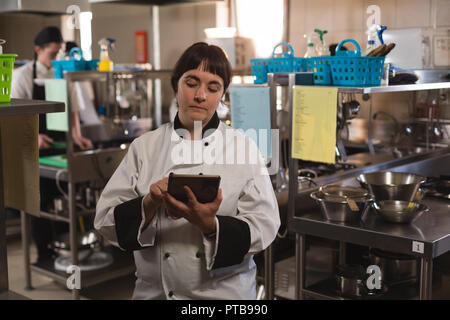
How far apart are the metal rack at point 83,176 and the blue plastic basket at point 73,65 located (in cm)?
12

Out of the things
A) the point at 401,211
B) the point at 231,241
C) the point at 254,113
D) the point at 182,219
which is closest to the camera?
the point at 231,241

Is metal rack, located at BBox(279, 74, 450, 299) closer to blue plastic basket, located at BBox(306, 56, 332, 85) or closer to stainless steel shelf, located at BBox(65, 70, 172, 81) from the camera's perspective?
blue plastic basket, located at BBox(306, 56, 332, 85)

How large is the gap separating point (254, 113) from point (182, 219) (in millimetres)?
932

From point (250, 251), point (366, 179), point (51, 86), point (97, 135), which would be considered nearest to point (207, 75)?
point (250, 251)

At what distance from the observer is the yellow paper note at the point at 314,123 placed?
2.15 metres

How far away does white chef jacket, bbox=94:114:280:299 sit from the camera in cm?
153

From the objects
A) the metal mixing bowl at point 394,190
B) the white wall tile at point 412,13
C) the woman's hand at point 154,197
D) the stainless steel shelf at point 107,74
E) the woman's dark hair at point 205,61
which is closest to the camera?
the woman's hand at point 154,197

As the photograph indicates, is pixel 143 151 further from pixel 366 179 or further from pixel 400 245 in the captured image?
pixel 366 179

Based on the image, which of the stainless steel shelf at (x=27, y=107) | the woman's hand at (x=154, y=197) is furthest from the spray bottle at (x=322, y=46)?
the stainless steel shelf at (x=27, y=107)

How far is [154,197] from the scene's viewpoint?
4.78 feet

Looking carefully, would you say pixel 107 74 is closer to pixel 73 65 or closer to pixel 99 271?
pixel 73 65

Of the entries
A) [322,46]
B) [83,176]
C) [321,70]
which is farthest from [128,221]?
[83,176]

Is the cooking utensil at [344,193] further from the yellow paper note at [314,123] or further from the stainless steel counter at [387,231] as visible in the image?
the yellow paper note at [314,123]
